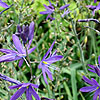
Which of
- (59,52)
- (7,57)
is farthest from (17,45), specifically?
(59,52)

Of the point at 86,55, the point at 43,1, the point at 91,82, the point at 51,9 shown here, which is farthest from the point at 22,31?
the point at 86,55

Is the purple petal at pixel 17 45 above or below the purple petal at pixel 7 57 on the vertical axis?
above

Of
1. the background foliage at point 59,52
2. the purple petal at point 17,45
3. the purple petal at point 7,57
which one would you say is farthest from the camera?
the background foliage at point 59,52

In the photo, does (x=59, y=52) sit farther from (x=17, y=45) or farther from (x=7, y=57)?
(x=7, y=57)

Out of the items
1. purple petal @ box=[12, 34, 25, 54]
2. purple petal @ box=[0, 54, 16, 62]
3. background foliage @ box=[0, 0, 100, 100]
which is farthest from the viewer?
background foliage @ box=[0, 0, 100, 100]

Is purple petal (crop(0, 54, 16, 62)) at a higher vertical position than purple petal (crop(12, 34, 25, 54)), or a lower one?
lower

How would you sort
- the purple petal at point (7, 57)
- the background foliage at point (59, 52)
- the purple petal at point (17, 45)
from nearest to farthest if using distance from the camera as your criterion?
1. the purple petal at point (7, 57)
2. the purple petal at point (17, 45)
3. the background foliage at point (59, 52)

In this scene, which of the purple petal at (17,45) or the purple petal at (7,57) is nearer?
the purple petal at (7,57)

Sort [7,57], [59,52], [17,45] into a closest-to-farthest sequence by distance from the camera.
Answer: [7,57]
[17,45]
[59,52]

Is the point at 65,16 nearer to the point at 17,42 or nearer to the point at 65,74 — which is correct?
the point at 17,42

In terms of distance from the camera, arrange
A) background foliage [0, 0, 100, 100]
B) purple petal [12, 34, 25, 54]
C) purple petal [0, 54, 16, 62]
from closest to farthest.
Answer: purple petal [0, 54, 16, 62] < purple petal [12, 34, 25, 54] < background foliage [0, 0, 100, 100]

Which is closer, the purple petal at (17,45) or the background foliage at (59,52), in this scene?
the purple petal at (17,45)
